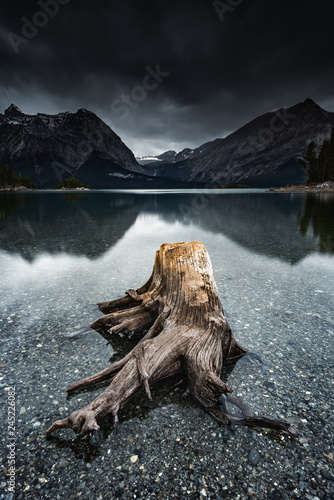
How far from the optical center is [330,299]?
7.40 metres

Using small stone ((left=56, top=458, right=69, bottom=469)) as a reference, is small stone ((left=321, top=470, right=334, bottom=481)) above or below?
below

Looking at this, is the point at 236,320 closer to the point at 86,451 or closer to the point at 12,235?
the point at 86,451

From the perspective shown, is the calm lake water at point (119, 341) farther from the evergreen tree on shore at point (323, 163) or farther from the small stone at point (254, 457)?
the evergreen tree on shore at point (323, 163)

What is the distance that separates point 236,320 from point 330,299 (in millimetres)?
3624

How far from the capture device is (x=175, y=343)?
174 inches

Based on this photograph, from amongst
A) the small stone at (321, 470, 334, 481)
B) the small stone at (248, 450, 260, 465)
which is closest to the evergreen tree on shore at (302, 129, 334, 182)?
the small stone at (321, 470, 334, 481)

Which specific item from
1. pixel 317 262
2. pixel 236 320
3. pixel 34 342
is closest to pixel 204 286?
pixel 236 320

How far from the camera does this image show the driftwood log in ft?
11.4

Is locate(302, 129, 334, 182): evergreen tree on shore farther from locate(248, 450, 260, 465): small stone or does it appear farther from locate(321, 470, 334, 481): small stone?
locate(248, 450, 260, 465): small stone

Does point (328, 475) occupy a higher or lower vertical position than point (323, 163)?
lower

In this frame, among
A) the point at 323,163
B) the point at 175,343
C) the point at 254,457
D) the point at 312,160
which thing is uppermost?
the point at 312,160

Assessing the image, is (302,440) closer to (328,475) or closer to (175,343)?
(328,475)

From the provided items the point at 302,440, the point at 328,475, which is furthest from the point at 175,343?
the point at 328,475

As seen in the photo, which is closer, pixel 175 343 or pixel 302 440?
pixel 302 440
